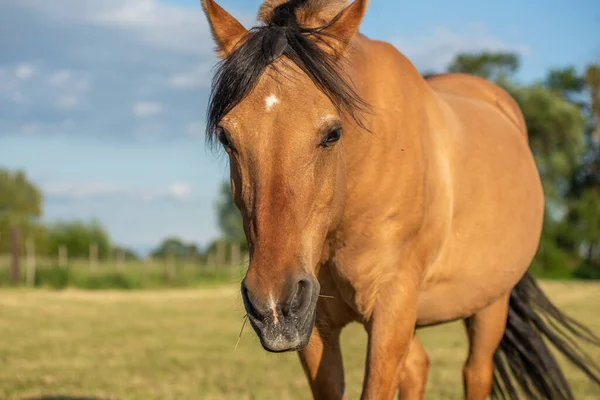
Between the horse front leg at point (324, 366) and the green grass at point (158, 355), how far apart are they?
0.43m

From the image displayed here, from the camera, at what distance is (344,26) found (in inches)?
123

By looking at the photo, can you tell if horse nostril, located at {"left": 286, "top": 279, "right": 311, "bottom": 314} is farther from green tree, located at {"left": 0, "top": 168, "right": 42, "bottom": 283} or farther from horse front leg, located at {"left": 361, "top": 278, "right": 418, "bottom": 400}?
green tree, located at {"left": 0, "top": 168, "right": 42, "bottom": 283}

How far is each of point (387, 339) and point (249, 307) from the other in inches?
43.0

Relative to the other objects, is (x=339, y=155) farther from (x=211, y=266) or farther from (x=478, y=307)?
(x=211, y=266)

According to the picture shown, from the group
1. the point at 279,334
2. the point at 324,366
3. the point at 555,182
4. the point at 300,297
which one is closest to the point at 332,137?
the point at 300,297

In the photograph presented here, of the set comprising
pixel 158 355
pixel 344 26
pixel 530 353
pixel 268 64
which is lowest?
pixel 158 355

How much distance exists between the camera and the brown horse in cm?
270

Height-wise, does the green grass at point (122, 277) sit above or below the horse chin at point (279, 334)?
below

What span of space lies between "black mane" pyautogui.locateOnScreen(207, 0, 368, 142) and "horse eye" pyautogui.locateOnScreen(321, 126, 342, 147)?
0.33 ft

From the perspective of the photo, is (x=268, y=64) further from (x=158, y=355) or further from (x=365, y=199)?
(x=158, y=355)

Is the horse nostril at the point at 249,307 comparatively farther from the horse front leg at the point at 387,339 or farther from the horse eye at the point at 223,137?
the horse front leg at the point at 387,339

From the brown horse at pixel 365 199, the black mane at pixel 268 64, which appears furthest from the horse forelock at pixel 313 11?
the black mane at pixel 268 64

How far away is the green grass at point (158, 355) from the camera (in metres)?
7.23

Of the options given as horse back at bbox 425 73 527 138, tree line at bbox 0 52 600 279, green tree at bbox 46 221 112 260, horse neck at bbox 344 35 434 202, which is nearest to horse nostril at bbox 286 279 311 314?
horse neck at bbox 344 35 434 202
